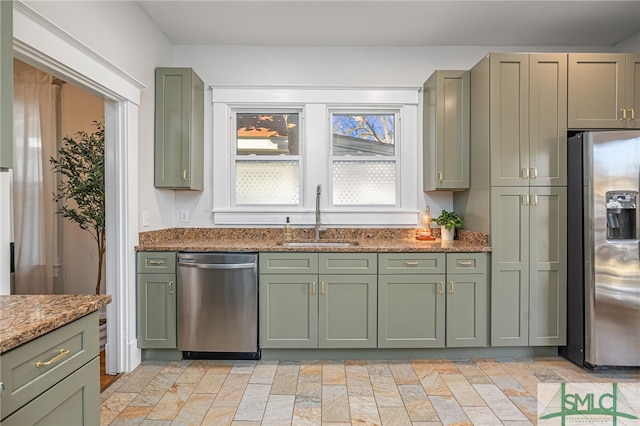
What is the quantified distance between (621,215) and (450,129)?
1.40 meters

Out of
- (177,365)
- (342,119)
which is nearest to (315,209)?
(342,119)

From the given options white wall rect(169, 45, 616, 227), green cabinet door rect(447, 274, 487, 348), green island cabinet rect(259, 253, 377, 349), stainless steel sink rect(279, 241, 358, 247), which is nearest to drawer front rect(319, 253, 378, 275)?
green island cabinet rect(259, 253, 377, 349)

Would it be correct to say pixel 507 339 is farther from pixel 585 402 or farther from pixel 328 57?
pixel 328 57

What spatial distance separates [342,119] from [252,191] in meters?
1.14

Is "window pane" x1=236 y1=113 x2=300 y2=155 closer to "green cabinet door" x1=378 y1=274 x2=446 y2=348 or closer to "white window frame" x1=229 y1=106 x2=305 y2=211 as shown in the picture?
"white window frame" x1=229 y1=106 x2=305 y2=211

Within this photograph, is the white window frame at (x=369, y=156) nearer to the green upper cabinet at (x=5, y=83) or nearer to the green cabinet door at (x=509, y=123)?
the green cabinet door at (x=509, y=123)

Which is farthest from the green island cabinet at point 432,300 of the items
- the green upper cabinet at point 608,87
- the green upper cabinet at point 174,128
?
the green upper cabinet at point 174,128

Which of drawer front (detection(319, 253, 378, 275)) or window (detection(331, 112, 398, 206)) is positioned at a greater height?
window (detection(331, 112, 398, 206))

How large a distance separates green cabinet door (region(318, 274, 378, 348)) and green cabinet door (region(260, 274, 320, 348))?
0.23ft

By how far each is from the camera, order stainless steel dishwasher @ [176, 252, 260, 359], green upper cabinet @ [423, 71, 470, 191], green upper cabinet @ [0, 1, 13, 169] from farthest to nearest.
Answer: green upper cabinet @ [423, 71, 470, 191], stainless steel dishwasher @ [176, 252, 260, 359], green upper cabinet @ [0, 1, 13, 169]

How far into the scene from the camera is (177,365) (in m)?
2.75

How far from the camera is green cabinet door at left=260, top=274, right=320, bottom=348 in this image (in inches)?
109

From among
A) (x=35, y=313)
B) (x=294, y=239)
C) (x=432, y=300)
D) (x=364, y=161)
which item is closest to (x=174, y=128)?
(x=294, y=239)

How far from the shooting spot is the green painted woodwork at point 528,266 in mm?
2768
